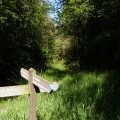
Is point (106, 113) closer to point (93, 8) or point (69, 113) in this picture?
point (69, 113)

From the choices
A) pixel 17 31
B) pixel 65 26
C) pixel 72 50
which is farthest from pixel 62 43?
pixel 17 31

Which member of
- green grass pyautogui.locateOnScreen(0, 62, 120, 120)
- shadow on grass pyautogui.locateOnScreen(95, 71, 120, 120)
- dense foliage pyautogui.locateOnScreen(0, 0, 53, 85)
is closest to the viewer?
green grass pyautogui.locateOnScreen(0, 62, 120, 120)

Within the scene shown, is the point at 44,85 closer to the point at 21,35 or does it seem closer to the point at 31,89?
the point at 31,89

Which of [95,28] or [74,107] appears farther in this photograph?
[95,28]

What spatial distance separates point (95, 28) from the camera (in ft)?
77.5

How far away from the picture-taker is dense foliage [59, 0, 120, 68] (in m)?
20.5

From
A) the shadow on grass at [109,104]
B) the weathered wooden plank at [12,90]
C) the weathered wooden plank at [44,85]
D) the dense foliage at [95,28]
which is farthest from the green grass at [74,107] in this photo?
the dense foliage at [95,28]

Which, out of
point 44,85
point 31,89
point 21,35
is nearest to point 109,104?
point 31,89

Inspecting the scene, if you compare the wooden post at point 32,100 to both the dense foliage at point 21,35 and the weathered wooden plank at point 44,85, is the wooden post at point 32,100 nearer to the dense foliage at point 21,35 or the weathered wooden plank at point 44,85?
the weathered wooden plank at point 44,85

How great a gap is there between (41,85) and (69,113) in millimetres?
1475

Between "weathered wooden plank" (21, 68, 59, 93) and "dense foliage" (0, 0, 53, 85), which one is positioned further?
"dense foliage" (0, 0, 53, 85)

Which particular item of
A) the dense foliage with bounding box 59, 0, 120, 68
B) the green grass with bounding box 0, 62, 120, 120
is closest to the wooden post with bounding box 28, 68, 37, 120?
the green grass with bounding box 0, 62, 120, 120

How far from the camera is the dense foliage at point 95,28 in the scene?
808 inches

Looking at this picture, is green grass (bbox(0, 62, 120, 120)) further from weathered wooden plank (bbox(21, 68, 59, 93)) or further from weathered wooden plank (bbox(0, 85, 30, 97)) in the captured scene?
weathered wooden plank (bbox(21, 68, 59, 93))
